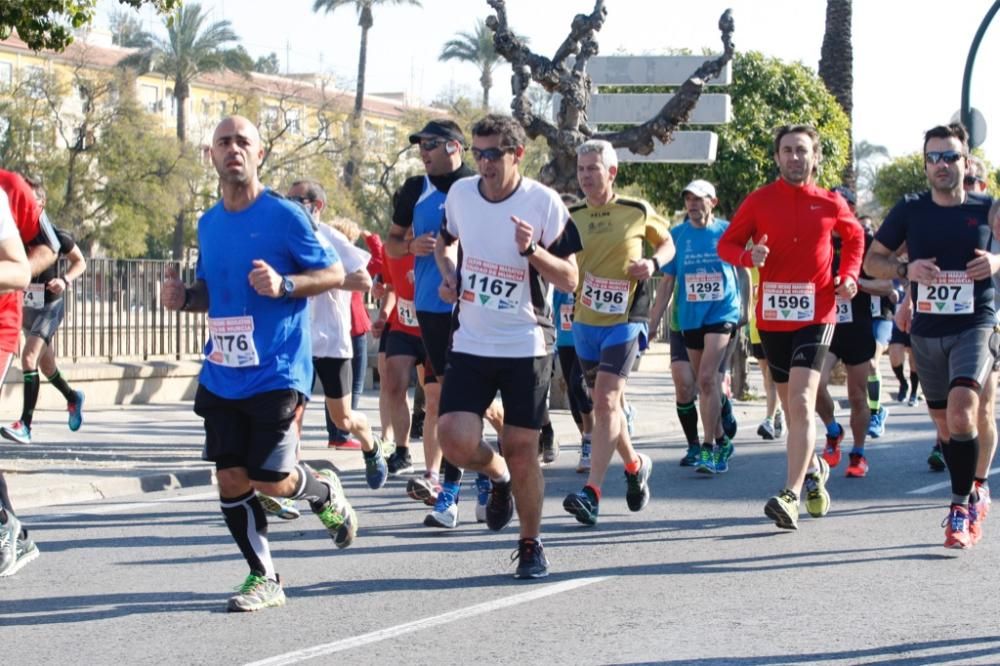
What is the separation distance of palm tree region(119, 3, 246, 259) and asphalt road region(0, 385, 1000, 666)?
173ft

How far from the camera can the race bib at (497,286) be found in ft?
23.0

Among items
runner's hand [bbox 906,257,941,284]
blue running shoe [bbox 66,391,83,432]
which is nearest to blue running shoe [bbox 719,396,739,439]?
runner's hand [bbox 906,257,941,284]

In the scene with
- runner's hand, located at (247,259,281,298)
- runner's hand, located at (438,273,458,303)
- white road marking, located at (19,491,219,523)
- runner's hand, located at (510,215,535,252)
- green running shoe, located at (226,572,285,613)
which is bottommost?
white road marking, located at (19,491,219,523)

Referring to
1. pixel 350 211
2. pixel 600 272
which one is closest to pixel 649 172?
pixel 600 272

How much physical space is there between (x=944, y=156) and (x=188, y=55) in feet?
182

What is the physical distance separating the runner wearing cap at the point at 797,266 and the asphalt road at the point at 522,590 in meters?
0.75

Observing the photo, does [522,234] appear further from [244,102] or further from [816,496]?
[244,102]

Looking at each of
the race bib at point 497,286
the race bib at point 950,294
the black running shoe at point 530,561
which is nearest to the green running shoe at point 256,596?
the black running shoe at point 530,561

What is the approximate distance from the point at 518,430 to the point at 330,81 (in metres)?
63.4

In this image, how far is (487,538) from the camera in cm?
836

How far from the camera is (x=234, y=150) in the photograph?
20.6 feet

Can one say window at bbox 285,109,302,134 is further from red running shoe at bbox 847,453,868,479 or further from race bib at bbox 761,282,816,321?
race bib at bbox 761,282,816,321

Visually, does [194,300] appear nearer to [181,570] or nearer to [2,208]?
[2,208]

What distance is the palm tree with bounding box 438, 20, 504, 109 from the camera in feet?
235
